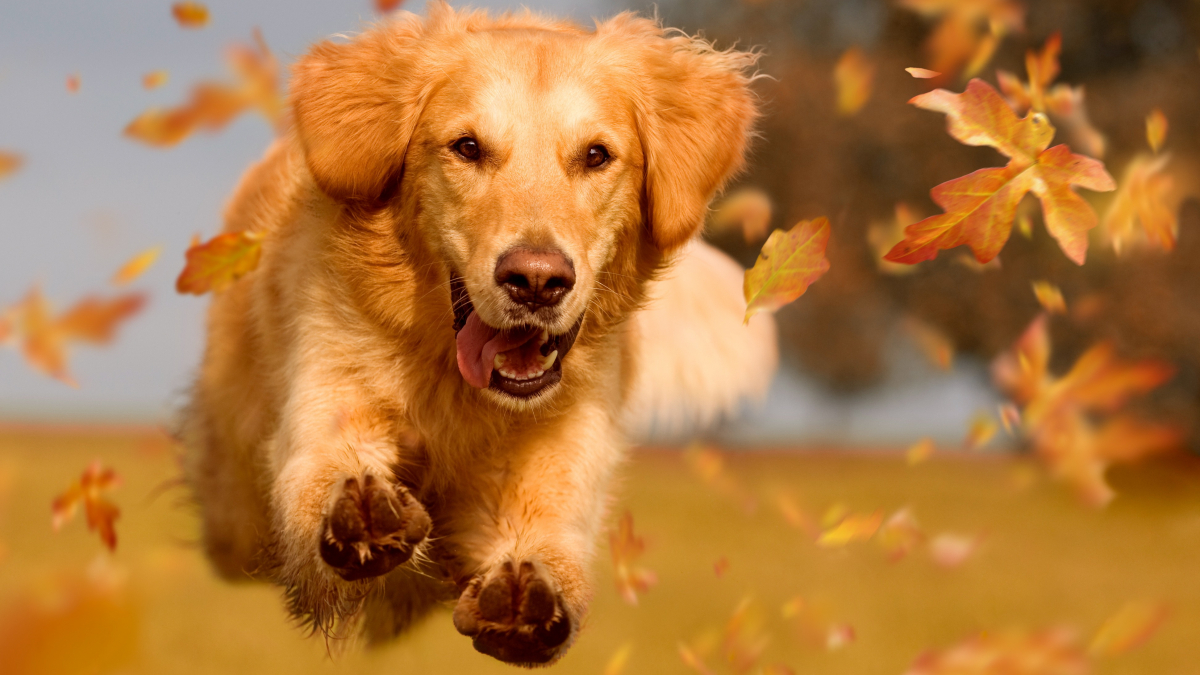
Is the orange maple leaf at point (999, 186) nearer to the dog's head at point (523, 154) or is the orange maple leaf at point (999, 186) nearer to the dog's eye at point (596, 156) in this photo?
the dog's head at point (523, 154)

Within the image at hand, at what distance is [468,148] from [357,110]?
466 millimetres

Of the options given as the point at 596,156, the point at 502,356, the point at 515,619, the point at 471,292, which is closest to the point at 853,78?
the point at 596,156

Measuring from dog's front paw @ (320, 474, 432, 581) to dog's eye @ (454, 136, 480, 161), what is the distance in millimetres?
957

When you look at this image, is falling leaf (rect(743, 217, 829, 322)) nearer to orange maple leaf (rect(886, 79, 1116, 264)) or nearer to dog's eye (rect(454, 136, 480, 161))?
orange maple leaf (rect(886, 79, 1116, 264))

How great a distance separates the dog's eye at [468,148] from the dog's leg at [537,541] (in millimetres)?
947

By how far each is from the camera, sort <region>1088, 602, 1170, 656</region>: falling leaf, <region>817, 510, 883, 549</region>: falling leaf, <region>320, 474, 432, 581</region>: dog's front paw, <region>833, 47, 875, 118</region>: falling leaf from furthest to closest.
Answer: <region>833, 47, 875, 118</region>: falling leaf < <region>1088, 602, 1170, 656</region>: falling leaf < <region>817, 510, 883, 549</region>: falling leaf < <region>320, 474, 432, 581</region>: dog's front paw

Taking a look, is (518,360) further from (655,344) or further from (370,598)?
(655,344)

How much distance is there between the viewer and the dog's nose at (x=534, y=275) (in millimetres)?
2674

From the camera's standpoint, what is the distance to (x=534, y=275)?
2.68 meters

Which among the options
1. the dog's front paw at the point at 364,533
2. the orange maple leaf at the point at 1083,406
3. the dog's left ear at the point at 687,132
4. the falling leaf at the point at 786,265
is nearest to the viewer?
the dog's front paw at the point at 364,533

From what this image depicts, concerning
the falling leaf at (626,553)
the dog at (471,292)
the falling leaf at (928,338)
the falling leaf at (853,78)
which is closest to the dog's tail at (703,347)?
the falling leaf at (626,553)

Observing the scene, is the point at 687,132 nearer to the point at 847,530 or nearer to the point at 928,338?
the point at 847,530

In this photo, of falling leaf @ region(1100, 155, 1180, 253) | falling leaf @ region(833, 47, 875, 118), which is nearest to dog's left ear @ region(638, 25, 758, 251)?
falling leaf @ region(1100, 155, 1180, 253)

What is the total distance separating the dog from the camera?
2.76 metres
